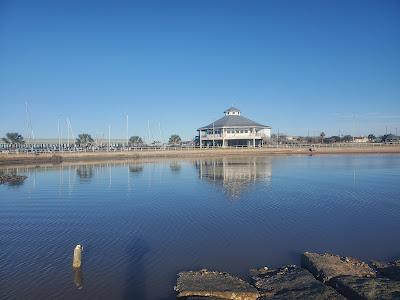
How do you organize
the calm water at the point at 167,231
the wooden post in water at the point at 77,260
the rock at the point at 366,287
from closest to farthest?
1. the rock at the point at 366,287
2. the calm water at the point at 167,231
3. the wooden post in water at the point at 77,260

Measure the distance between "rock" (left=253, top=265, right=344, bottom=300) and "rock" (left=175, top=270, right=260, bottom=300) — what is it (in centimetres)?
46

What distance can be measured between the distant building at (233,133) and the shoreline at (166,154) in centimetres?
634

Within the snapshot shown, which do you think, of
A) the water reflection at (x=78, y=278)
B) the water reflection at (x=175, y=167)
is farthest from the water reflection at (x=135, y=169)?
the water reflection at (x=78, y=278)

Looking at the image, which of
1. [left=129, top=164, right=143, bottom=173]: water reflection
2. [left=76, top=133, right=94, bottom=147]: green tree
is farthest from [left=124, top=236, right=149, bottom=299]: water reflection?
[left=76, top=133, right=94, bottom=147]: green tree

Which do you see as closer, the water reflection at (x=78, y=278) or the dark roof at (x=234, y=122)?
the water reflection at (x=78, y=278)

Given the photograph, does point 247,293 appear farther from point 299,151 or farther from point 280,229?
point 299,151

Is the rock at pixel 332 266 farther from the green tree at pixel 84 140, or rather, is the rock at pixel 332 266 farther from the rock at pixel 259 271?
the green tree at pixel 84 140

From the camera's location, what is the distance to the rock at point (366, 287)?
32.5ft

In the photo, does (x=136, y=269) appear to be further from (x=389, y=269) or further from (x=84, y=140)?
(x=84, y=140)

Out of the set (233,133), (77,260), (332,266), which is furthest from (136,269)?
(233,133)

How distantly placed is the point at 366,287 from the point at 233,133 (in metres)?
83.0

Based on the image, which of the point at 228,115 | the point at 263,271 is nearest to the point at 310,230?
the point at 263,271

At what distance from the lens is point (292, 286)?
11.0 metres

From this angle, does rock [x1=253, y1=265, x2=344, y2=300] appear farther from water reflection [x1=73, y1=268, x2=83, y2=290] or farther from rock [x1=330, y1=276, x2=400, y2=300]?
water reflection [x1=73, y1=268, x2=83, y2=290]
